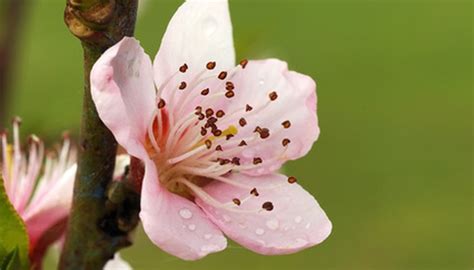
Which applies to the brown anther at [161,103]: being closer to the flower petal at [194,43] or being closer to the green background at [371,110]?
the flower petal at [194,43]

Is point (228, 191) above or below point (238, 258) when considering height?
below

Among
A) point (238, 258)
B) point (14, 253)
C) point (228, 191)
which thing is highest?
point (238, 258)

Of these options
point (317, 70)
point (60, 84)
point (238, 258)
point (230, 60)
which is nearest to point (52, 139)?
point (230, 60)

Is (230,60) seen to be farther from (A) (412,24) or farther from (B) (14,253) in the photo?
(A) (412,24)

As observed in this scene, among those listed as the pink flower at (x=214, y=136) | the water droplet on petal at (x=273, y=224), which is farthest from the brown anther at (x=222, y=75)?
the water droplet on petal at (x=273, y=224)

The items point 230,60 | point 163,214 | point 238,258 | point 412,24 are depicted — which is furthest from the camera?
point 412,24

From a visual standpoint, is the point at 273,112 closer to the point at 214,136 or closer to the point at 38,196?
the point at 214,136

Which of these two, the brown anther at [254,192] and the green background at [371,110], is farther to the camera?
the green background at [371,110]
